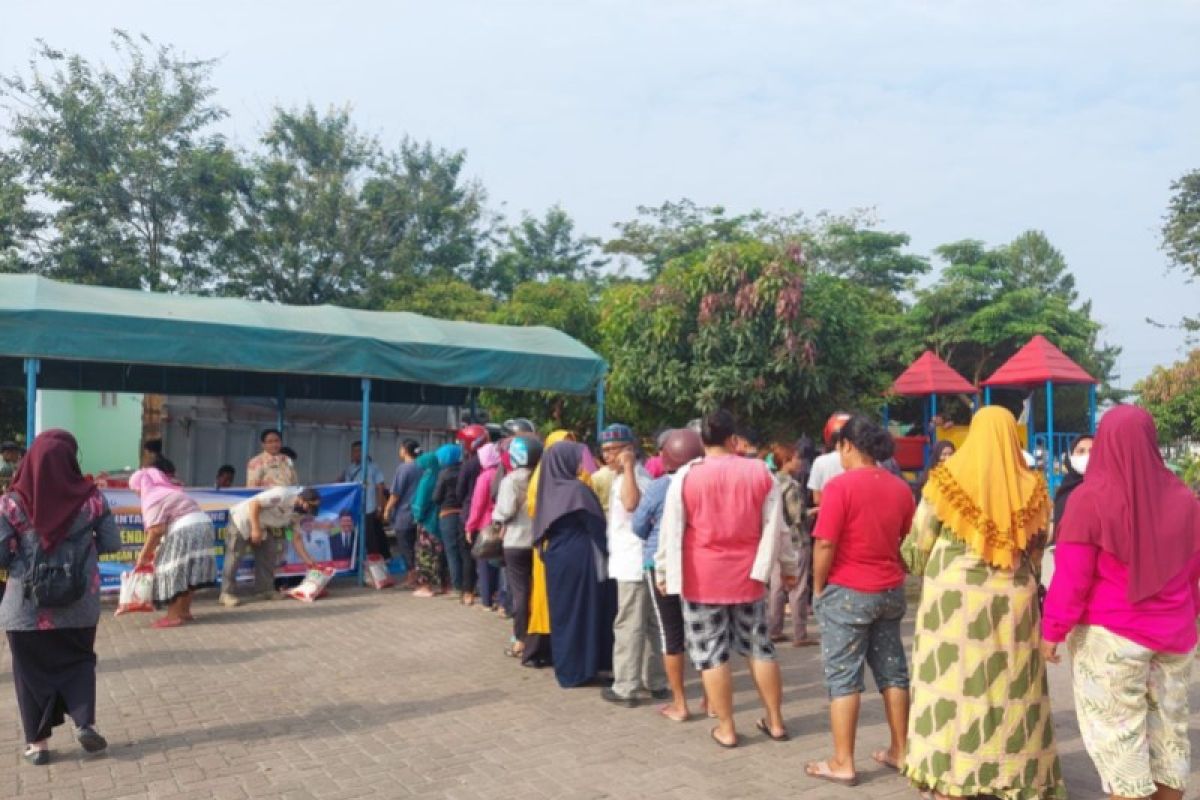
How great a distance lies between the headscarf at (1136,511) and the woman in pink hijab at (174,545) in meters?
7.02

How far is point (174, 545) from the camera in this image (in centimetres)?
843

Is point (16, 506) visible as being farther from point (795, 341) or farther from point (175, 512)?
point (795, 341)

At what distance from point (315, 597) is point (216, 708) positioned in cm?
384

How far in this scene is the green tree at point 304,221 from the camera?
81.7 ft

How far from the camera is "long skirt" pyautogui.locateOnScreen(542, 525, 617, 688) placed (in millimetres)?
6430

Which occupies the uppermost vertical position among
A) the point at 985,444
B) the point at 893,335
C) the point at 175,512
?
the point at 893,335

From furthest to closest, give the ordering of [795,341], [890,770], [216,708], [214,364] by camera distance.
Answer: [795,341]
[214,364]
[216,708]
[890,770]

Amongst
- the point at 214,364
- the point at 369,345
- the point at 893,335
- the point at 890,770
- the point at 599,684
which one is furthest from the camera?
the point at 893,335

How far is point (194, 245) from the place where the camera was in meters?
22.9

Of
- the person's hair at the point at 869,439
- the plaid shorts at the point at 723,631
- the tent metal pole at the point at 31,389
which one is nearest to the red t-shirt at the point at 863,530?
the person's hair at the point at 869,439

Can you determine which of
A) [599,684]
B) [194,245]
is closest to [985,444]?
[599,684]

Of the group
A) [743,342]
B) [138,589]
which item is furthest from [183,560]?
[743,342]

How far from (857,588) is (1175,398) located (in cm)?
1590

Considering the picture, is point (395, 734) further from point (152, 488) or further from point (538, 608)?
point (152, 488)
